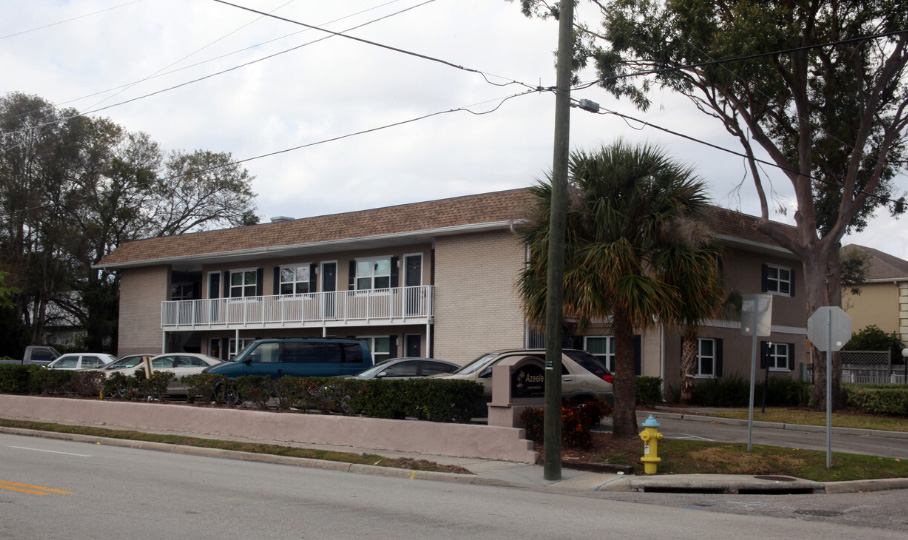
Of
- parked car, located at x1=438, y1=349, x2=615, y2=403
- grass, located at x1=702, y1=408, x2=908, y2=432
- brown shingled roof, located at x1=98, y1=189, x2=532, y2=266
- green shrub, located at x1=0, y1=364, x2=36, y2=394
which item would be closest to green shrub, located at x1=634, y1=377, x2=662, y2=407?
grass, located at x1=702, y1=408, x2=908, y2=432

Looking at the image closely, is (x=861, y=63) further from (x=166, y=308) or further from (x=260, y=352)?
(x=166, y=308)

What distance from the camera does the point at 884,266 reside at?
4928cm

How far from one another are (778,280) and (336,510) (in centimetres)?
2627

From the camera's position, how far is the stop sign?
13.8m

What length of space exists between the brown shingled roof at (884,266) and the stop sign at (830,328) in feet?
114

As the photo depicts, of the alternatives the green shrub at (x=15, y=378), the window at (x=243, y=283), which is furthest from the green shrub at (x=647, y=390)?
the green shrub at (x=15, y=378)

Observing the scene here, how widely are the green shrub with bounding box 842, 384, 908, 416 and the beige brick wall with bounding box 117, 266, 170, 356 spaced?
2729cm

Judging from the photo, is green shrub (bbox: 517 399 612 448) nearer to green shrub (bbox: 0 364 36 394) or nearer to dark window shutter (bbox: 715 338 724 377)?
dark window shutter (bbox: 715 338 724 377)

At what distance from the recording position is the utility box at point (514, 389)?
48.4 ft

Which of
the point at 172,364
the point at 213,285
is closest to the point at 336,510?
the point at 172,364

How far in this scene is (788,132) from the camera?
28188 millimetres

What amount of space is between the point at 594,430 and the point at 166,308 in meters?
24.6

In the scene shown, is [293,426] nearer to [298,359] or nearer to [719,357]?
[298,359]

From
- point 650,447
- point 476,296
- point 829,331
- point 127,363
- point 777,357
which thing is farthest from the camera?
point 777,357
